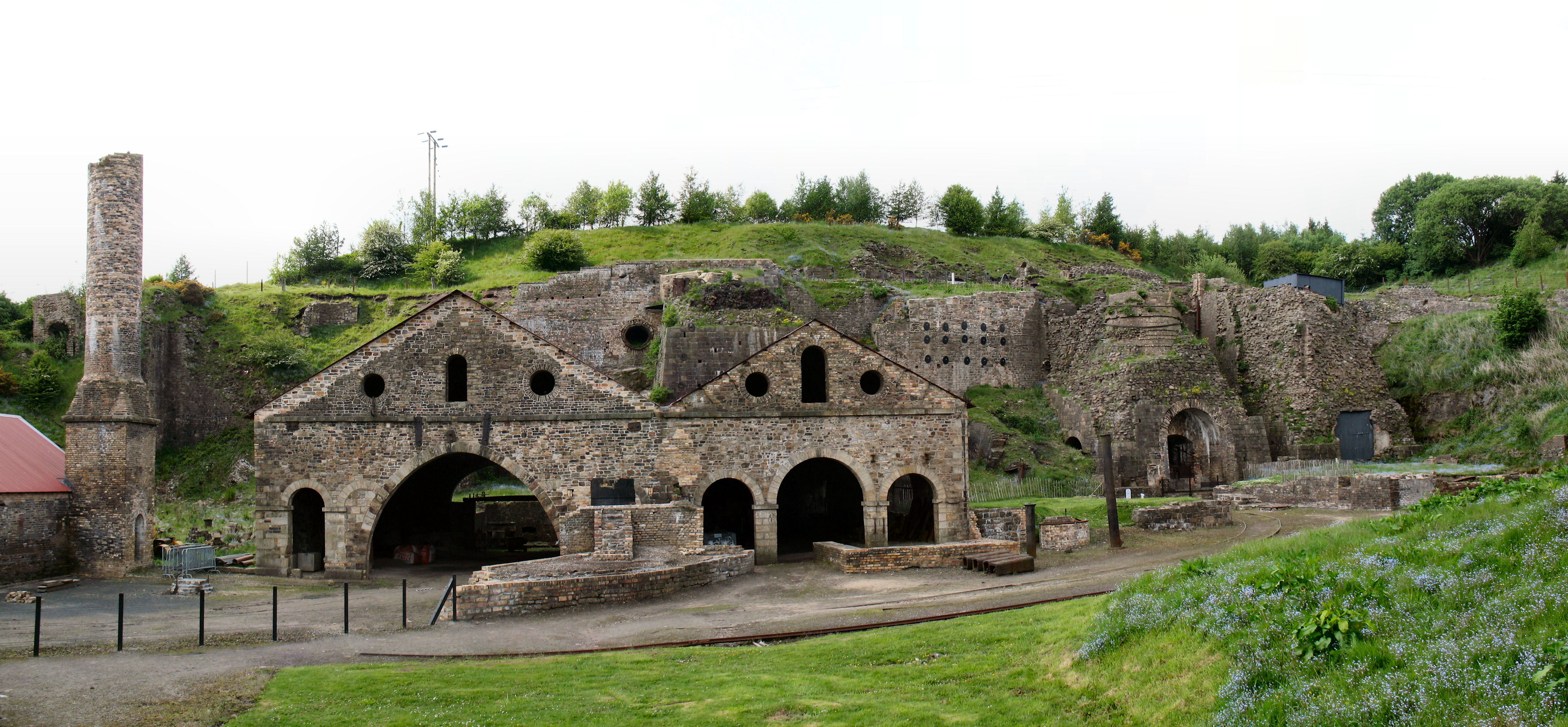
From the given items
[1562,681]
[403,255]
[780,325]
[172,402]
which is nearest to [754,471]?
[780,325]

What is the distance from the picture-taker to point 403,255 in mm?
56781

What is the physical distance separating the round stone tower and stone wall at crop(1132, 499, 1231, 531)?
2554cm

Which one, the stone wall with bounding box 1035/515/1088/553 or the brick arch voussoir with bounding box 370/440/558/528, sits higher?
the brick arch voussoir with bounding box 370/440/558/528

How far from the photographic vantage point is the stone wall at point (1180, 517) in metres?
24.4

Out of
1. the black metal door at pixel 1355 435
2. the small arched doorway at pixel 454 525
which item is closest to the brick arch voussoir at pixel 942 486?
the small arched doorway at pixel 454 525

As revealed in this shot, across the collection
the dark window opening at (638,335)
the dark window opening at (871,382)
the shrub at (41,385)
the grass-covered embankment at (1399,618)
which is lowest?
the grass-covered embankment at (1399,618)

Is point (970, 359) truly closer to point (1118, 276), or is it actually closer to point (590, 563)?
point (1118, 276)

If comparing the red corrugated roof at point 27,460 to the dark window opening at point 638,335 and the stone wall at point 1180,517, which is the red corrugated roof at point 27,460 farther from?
the stone wall at point 1180,517

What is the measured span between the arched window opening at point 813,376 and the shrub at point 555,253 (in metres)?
25.3

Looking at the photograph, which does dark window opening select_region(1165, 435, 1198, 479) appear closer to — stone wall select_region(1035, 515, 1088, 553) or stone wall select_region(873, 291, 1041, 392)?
stone wall select_region(873, 291, 1041, 392)

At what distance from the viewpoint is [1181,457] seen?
37.4 meters

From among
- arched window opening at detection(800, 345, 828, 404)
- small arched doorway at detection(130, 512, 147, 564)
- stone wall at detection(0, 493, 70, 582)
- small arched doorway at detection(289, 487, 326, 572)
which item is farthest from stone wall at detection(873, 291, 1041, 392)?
stone wall at detection(0, 493, 70, 582)

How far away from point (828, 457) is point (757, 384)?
2.64 m

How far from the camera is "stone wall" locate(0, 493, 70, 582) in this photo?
21531 millimetres
